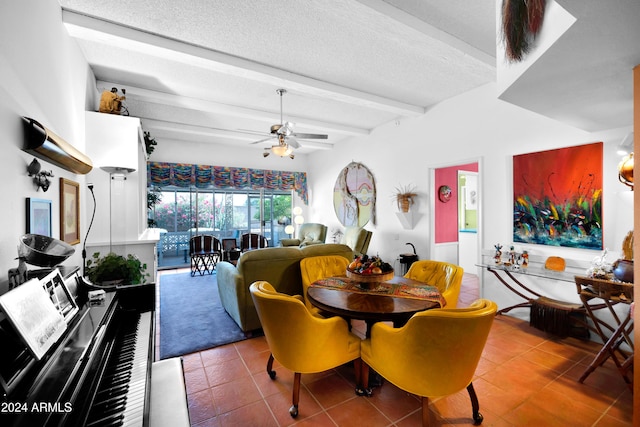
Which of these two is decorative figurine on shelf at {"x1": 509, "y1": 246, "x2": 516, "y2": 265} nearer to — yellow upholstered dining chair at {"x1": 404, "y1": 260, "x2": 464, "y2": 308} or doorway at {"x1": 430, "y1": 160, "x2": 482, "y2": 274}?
yellow upholstered dining chair at {"x1": 404, "y1": 260, "x2": 464, "y2": 308}

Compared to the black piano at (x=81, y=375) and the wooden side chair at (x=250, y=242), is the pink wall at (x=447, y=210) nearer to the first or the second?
the wooden side chair at (x=250, y=242)

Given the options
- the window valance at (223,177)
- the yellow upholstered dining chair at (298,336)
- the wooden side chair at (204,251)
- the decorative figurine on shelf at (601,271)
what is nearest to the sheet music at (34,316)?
the yellow upholstered dining chair at (298,336)

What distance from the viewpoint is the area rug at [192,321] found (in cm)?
282

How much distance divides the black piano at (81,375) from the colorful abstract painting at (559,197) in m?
3.98

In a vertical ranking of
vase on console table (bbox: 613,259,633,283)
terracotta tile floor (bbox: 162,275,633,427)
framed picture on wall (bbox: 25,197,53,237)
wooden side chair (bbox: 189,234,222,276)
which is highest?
framed picture on wall (bbox: 25,197,53,237)

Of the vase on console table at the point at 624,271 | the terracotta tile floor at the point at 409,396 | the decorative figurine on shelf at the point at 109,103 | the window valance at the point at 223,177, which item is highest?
the decorative figurine on shelf at the point at 109,103

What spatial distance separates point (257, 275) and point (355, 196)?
159 inches

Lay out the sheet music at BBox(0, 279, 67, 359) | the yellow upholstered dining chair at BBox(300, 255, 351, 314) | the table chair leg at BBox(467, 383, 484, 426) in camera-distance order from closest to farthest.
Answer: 1. the sheet music at BBox(0, 279, 67, 359)
2. the table chair leg at BBox(467, 383, 484, 426)
3. the yellow upholstered dining chair at BBox(300, 255, 351, 314)

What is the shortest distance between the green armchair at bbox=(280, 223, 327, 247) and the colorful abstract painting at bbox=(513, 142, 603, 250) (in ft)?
13.7

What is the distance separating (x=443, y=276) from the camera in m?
2.69

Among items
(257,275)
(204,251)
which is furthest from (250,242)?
(257,275)

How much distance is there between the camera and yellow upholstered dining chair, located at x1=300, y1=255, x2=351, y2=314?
304 centimetres

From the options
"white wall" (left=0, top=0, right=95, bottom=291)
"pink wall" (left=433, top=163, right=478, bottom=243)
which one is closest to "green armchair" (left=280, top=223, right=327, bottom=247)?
"pink wall" (left=433, top=163, right=478, bottom=243)

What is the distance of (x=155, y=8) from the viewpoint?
234 centimetres
